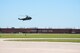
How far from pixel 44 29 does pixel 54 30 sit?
13.2ft

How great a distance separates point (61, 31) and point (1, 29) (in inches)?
941

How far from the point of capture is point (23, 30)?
86875 mm
